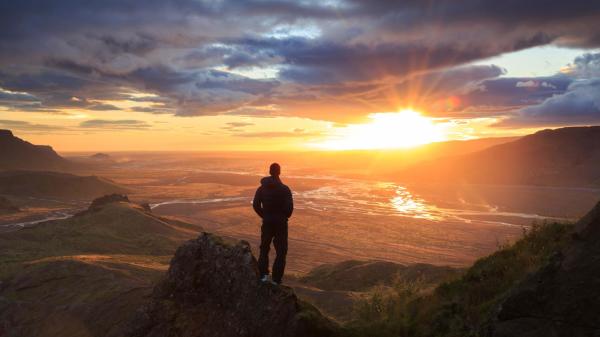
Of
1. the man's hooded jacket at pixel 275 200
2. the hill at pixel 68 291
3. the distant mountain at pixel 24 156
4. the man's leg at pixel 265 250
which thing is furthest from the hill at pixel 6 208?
the distant mountain at pixel 24 156

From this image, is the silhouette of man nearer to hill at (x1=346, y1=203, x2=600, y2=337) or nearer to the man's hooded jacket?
the man's hooded jacket

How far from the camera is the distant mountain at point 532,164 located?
113 meters

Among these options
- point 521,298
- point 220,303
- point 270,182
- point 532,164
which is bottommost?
point 220,303

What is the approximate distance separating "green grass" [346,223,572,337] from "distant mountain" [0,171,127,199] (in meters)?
93.5

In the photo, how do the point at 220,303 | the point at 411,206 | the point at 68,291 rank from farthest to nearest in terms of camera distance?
the point at 411,206, the point at 68,291, the point at 220,303

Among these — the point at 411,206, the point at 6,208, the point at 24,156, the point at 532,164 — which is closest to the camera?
the point at 6,208

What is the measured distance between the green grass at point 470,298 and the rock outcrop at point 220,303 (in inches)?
51.2

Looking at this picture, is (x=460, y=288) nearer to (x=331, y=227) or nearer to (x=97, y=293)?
(x=97, y=293)

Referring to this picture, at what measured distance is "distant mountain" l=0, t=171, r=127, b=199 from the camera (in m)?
90.7

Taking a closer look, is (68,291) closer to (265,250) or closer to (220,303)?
(220,303)

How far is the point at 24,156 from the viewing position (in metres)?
157

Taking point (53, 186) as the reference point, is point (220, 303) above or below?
above

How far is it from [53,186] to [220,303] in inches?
3941

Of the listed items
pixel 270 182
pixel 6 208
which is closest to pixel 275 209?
pixel 270 182
